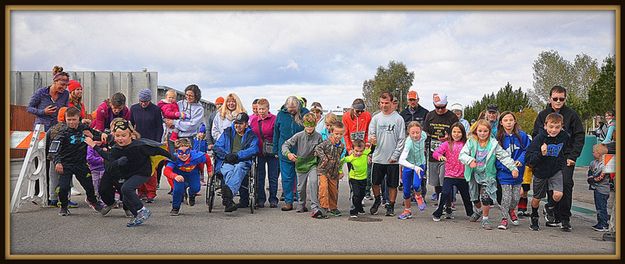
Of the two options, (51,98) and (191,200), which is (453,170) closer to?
(191,200)

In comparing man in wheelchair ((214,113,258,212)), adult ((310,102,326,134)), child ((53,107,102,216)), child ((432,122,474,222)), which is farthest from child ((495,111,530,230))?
child ((53,107,102,216))

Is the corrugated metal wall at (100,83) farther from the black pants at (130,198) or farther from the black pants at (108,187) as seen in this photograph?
the black pants at (130,198)

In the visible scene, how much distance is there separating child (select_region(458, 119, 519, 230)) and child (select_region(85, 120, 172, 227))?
14.3ft

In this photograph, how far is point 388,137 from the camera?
32.3ft

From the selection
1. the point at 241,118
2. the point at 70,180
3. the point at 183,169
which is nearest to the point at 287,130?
the point at 241,118

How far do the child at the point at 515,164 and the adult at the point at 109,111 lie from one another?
639cm

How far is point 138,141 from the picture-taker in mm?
8438

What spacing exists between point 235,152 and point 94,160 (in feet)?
7.96

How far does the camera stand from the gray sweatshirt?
977 cm

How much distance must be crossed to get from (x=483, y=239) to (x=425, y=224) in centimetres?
132

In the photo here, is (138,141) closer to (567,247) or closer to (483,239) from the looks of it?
(483,239)

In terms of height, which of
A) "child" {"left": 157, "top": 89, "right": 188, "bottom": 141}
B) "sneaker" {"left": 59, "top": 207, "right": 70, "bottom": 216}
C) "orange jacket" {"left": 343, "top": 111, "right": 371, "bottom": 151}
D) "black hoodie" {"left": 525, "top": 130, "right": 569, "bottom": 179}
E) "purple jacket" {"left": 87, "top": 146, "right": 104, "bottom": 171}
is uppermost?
"child" {"left": 157, "top": 89, "right": 188, "bottom": 141}

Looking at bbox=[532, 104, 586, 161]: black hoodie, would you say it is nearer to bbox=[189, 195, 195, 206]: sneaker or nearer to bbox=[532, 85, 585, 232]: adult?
bbox=[532, 85, 585, 232]: adult

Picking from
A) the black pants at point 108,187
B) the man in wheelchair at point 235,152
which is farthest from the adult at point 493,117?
the black pants at point 108,187
